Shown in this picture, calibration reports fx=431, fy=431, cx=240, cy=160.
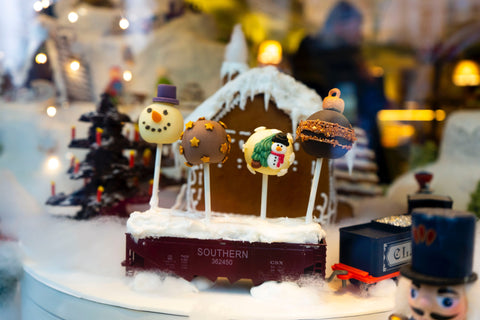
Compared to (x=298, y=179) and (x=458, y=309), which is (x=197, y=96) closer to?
(x=298, y=179)

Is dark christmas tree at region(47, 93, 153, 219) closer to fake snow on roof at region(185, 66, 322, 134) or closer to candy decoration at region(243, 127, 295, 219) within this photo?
fake snow on roof at region(185, 66, 322, 134)

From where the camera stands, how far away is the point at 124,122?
2086 mm

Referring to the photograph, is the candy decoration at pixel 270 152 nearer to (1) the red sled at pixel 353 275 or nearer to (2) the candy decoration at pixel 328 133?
(2) the candy decoration at pixel 328 133

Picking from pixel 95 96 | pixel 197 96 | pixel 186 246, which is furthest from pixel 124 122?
pixel 186 246

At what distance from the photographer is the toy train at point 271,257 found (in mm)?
1325

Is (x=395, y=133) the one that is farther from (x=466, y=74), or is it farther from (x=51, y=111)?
(x=51, y=111)

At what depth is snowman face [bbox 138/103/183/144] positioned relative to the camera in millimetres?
1410

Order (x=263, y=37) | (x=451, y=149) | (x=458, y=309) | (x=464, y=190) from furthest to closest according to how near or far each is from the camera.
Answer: (x=451, y=149)
(x=263, y=37)
(x=464, y=190)
(x=458, y=309)

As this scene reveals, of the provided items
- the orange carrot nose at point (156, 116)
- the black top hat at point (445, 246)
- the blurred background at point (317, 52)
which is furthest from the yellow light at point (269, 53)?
the black top hat at point (445, 246)

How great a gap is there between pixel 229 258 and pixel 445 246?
0.65 m

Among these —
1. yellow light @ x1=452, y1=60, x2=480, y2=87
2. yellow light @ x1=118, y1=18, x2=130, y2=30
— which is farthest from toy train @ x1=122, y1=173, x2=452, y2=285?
yellow light @ x1=118, y1=18, x2=130, y2=30

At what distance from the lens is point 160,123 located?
1.41 metres

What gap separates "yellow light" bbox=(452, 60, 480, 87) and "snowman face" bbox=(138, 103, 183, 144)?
1991 mm

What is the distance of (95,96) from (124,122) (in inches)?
29.2
